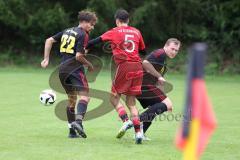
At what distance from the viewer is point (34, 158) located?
7.26 metres

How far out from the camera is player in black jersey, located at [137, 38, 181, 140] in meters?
8.99

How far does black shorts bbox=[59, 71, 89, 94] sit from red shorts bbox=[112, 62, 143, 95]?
497 mm

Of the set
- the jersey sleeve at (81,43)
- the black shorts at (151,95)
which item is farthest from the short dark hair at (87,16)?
the black shorts at (151,95)

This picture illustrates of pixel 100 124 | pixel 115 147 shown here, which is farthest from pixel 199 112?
pixel 100 124

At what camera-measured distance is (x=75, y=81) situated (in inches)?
364

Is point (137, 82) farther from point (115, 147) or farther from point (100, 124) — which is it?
point (100, 124)

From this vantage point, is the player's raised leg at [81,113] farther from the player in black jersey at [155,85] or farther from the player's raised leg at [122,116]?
the player in black jersey at [155,85]

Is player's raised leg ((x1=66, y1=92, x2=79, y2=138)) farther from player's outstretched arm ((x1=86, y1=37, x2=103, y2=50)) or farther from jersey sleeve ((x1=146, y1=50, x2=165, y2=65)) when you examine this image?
jersey sleeve ((x1=146, y1=50, x2=165, y2=65))

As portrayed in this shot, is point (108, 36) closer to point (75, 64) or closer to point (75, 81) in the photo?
point (75, 64)

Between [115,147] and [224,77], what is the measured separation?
17.9m

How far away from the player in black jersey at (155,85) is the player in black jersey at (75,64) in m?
0.85

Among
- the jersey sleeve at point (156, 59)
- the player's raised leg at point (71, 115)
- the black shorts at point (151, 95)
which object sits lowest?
the player's raised leg at point (71, 115)

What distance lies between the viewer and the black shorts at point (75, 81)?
9234 mm

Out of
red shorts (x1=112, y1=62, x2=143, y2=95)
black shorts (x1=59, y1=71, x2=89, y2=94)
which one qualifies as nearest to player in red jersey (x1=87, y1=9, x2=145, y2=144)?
red shorts (x1=112, y1=62, x2=143, y2=95)
